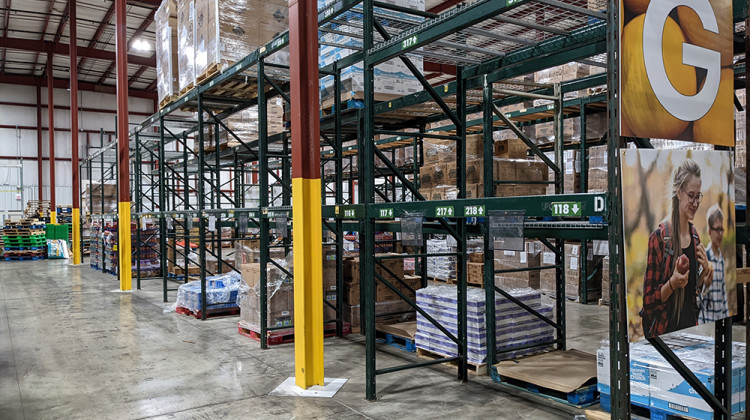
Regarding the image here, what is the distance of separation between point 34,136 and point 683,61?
33070mm

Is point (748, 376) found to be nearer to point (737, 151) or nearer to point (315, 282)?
point (315, 282)

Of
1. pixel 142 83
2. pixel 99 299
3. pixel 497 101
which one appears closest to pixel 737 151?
pixel 497 101

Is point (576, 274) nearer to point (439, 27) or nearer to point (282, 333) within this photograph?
point (282, 333)

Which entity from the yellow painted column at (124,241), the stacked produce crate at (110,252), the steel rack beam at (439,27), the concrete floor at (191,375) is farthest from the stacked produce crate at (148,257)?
the steel rack beam at (439,27)

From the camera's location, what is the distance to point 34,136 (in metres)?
29.1

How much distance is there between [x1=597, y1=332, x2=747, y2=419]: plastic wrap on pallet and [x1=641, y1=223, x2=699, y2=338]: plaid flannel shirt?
1.73m

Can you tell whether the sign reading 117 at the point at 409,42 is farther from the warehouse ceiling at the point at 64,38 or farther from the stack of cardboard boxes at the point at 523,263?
the warehouse ceiling at the point at 64,38

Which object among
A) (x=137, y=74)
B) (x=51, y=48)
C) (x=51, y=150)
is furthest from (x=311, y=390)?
(x=137, y=74)

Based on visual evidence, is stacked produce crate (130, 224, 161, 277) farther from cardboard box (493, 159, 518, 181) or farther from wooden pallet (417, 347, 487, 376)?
cardboard box (493, 159, 518, 181)

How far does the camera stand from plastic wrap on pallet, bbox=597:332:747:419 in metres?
4.04

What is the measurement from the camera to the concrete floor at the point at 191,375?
191 inches

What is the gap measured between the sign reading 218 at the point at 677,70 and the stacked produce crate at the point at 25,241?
1032 inches

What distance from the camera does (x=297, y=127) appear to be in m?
5.44

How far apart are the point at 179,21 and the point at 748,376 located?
9.26 meters
